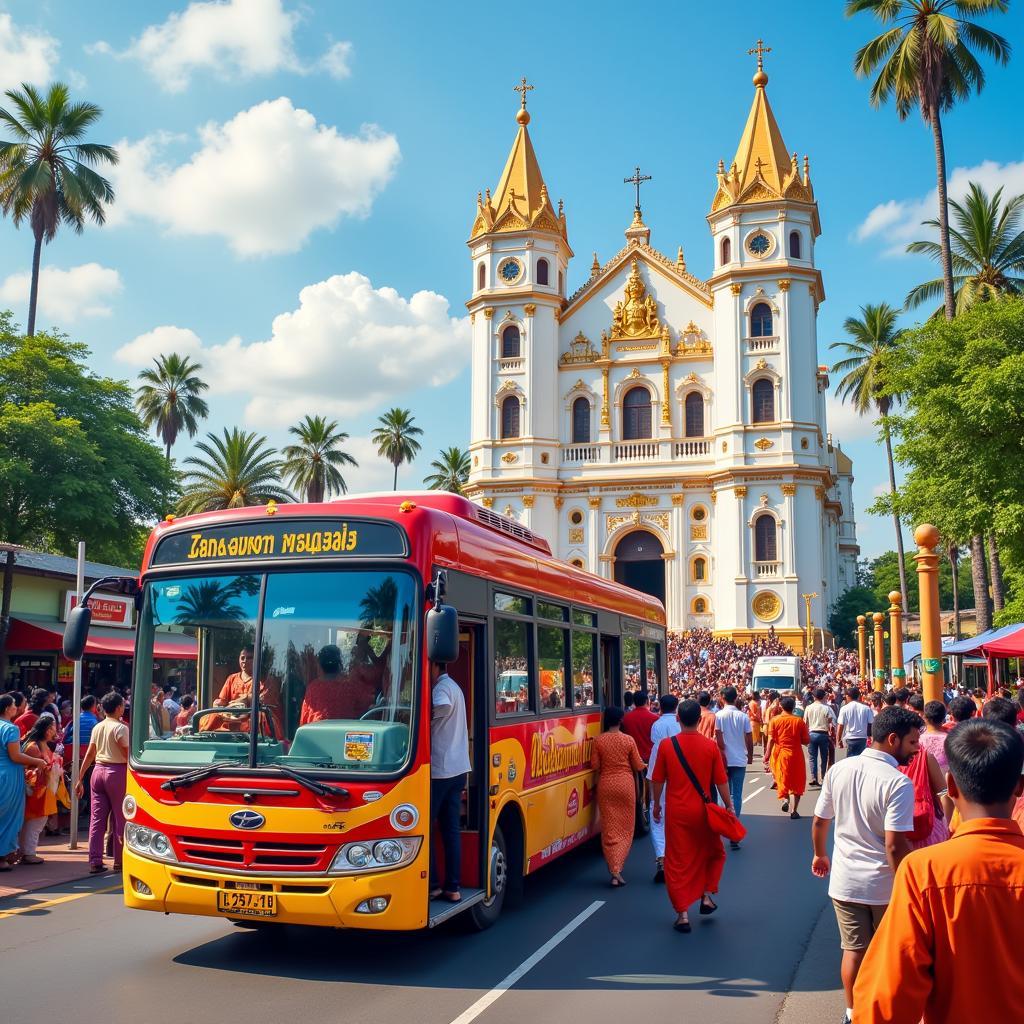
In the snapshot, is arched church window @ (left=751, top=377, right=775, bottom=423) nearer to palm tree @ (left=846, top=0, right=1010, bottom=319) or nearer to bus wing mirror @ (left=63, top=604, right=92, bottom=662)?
palm tree @ (left=846, top=0, right=1010, bottom=319)

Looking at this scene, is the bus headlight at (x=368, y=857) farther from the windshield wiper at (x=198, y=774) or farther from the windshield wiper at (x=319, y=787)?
the windshield wiper at (x=198, y=774)

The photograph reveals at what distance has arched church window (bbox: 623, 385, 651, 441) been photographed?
5081 centimetres

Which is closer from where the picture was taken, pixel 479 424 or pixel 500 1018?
pixel 500 1018

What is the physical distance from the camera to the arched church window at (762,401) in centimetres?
4766

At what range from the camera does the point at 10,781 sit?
10.5 m

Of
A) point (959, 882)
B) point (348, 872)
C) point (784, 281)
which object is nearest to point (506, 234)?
point (784, 281)

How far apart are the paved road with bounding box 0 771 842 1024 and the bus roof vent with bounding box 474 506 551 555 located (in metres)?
3.28

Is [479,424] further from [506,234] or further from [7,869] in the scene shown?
[7,869]

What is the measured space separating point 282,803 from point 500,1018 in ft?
5.98

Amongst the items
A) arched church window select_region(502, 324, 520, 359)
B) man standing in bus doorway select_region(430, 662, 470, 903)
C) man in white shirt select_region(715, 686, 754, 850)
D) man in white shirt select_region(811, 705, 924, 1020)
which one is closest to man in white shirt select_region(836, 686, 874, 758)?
man in white shirt select_region(715, 686, 754, 850)

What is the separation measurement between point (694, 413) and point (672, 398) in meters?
1.27

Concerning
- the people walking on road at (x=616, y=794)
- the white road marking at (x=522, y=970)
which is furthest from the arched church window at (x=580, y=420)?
the white road marking at (x=522, y=970)

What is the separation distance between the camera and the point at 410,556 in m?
6.97

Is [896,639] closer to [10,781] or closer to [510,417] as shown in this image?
[10,781]
